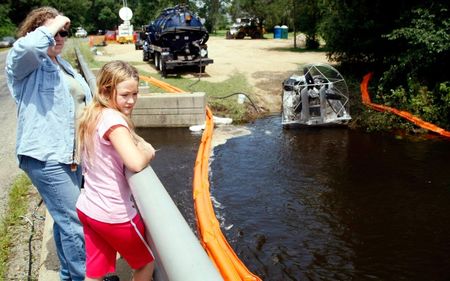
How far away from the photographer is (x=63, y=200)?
2990 millimetres

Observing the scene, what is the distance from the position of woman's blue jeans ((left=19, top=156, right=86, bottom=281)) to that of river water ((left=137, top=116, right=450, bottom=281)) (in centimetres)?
291

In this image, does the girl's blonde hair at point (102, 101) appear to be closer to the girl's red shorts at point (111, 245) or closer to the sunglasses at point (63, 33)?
the girl's red shorts at point (111, 245)

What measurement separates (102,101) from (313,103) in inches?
363

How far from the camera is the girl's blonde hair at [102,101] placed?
2514mm

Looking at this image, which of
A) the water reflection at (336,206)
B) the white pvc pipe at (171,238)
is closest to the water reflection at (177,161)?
the water reflection at (336,206)

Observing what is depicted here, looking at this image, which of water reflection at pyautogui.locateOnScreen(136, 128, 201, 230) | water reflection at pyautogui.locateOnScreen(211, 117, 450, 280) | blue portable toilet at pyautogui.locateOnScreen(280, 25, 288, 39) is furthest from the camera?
blue portable toilet at pyautogui.locateOnScreen(280, 25, 288, 39)

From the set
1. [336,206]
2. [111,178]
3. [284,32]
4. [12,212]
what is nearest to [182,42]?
[336,206]

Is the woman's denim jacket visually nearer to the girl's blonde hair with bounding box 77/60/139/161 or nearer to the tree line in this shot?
the girl's blonde hair with bounding box 77/60/139/161

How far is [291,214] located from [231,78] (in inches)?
417

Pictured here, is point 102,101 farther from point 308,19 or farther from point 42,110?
point 308,19

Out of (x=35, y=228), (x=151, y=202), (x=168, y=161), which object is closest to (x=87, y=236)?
(x=151, y=202)

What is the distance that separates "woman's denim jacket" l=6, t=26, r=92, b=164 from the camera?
288 cm

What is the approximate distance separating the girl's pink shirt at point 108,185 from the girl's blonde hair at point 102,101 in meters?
0.05

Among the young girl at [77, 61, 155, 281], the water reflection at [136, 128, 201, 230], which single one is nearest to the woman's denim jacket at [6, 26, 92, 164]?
the young girl at [77, 61, 155, 281]
